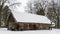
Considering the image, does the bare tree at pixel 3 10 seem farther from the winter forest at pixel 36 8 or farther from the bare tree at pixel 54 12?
the bare tree at pixel 54 12

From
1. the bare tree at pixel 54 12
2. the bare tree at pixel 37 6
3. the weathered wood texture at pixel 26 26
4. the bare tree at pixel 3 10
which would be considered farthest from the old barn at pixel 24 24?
the bare tree at pixel 54 12

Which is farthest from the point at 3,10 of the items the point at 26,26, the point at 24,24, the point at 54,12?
the point at 24,24

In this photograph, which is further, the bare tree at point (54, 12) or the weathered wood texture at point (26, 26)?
the bare tree at point (54, 12)

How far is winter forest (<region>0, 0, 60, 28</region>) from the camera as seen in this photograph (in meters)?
18.8

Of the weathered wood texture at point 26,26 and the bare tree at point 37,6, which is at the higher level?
the bare tree at point 37,6

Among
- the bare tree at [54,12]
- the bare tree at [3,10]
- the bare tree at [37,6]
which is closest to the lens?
the bare tree at [3,10]

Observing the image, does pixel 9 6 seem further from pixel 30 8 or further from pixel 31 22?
pixel 31 22

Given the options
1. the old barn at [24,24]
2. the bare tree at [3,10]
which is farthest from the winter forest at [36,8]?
the old barn at [24,24]

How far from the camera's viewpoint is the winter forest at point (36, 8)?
18.8m

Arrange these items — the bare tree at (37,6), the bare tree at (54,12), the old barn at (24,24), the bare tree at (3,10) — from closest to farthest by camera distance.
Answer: the old barn at (24,24) < the bare tree at (3,10) < the bare tree at (37,6) < the bare tree at (54,12)

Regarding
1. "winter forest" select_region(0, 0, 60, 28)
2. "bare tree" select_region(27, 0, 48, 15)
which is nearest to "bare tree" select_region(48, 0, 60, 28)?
"winter forest" select_region(0, 0, 60, 28)

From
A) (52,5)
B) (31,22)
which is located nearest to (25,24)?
(31,22)

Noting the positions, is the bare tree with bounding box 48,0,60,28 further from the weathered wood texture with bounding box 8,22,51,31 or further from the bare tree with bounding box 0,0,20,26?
the weathered wood texture with bounding box 8,22,51,31

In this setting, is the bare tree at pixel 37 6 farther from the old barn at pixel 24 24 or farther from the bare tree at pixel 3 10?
the old barn at pixel 24 24
